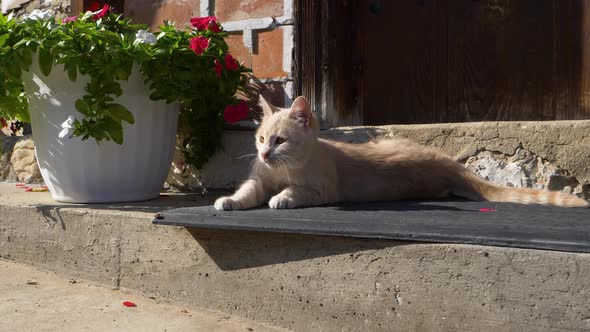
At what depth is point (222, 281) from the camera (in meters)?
2.33

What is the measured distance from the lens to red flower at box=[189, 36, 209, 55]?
3.17m

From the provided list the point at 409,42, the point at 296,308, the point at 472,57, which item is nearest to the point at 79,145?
the point at 296,308

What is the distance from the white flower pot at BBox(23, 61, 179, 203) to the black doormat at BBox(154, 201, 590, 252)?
0.86 metres

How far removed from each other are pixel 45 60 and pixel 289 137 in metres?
1.35

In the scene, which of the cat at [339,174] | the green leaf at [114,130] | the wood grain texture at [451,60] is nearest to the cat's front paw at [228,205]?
the cat at [339,174]

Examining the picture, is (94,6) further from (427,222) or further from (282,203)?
(427,222)

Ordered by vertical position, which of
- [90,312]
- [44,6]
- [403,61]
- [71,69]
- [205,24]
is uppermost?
[44,6]

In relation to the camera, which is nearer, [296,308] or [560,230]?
[560,230]

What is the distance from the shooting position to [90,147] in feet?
10.0

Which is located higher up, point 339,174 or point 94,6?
point 94,6

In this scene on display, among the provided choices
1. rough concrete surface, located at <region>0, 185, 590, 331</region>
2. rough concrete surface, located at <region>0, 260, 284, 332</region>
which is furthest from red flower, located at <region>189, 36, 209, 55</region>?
rough concrete surface, located at <region>0, 260, 284, 332</region>

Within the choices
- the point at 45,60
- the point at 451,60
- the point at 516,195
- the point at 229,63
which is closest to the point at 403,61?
the point at 451,60

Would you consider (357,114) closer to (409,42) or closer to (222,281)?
(409,42)

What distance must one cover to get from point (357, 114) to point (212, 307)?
1699mm
